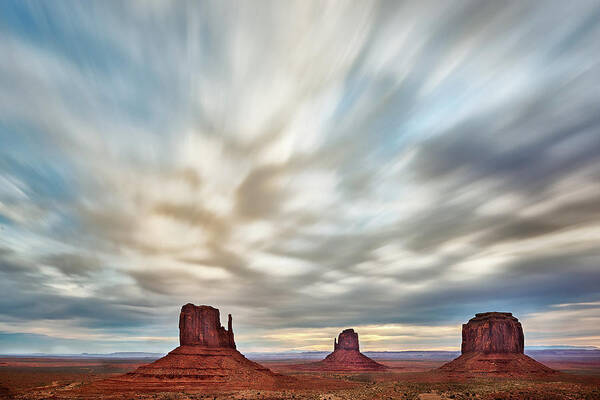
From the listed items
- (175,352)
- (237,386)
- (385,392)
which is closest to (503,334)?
(385,392)

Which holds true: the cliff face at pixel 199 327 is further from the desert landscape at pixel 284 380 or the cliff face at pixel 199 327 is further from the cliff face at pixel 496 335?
the cliff face at pixel 496 335

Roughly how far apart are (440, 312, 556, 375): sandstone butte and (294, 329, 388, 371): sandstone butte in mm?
54305

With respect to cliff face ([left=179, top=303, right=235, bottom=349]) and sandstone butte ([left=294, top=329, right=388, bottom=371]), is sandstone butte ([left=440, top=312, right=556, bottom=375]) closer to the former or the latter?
sandstone butte ([left=294, top=329, right=388, bottom=371])

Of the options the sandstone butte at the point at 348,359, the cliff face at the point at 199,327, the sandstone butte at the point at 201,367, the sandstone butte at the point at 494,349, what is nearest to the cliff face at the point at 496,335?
the sandstone butte at the point at 494,349

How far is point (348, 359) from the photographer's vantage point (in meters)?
171

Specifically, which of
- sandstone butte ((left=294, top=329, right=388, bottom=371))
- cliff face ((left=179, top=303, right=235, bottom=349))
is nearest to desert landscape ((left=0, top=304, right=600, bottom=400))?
cliff face ((left=179, top=303, right=235, bottom=349))

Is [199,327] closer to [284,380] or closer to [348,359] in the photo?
[284,380]

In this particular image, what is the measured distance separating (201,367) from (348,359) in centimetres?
10863

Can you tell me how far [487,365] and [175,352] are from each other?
9151 centimetres

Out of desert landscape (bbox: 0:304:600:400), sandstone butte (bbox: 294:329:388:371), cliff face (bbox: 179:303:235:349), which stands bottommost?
sandstone butte (bbox: 294:329:388:371)

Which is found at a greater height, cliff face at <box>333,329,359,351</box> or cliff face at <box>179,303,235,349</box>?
cliff face at <box>179,303,235,349</box>

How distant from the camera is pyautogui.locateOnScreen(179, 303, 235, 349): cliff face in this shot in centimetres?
9400

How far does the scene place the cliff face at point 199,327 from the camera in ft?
308

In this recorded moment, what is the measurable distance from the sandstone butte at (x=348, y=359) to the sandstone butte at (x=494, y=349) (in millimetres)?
54305
